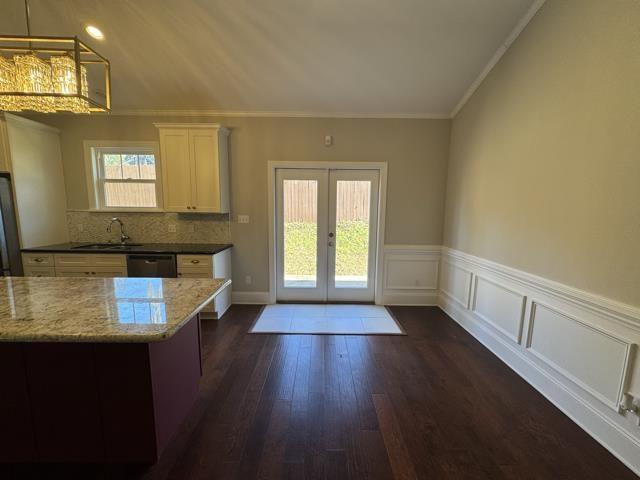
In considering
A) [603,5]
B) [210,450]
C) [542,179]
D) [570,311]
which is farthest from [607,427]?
[603,5]

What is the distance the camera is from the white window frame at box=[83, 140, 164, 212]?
143 inches

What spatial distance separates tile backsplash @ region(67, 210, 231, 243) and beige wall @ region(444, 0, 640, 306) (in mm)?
3355

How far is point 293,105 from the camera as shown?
3.47m

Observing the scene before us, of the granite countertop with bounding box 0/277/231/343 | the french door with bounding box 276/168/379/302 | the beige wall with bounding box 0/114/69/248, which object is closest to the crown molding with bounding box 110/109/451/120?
the french door with bounding box 276/168/379/302

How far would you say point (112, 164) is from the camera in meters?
3.74

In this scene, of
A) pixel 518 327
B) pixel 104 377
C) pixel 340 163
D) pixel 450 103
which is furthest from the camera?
pixel 340 163

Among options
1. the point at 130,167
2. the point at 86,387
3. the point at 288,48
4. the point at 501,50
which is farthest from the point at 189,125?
the point at 501,50

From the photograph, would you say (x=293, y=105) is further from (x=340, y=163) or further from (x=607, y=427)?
(x=607, y=427)

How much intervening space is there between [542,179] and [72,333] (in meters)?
3.16

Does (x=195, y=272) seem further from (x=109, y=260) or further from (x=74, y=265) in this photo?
(x=74, y=265)

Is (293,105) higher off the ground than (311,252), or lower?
higher

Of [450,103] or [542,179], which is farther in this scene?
[450,103]

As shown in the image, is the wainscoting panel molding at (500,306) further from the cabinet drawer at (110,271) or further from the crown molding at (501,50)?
the cabinet drawer at (110,271)

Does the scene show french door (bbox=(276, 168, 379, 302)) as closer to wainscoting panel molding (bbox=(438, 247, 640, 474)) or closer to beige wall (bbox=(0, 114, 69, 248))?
wainscoting panel molding (bbox=(438, 247, 640, 474))
